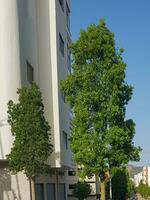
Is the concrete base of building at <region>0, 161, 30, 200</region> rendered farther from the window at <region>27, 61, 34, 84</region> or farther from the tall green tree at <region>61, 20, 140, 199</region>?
the window at <region>27, 61, 34, 84</region>

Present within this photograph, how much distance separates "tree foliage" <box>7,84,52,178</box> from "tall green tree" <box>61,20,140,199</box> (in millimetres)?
3152

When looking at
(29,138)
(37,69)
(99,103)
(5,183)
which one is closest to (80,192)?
(37,69)

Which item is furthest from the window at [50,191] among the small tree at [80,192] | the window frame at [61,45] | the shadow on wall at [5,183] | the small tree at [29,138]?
the small tree at [80,192]

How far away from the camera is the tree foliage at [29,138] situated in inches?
904

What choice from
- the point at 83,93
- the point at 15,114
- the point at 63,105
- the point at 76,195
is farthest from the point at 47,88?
A: the point at 76,195

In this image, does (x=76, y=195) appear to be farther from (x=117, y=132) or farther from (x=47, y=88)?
(x=117, y=132)

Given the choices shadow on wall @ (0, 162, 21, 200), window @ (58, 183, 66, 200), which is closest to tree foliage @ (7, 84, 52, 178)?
shadow on wall @ (0, 162, 21, 200)

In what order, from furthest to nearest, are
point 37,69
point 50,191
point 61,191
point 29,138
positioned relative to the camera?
point 61,191
point 50,191
point 37,69
point 29,138

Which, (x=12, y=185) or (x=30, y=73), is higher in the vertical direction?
(x=30, y=73)

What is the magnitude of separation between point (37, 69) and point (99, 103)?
6066 mm

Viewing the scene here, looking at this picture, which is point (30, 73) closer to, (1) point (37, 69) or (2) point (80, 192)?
(1) point (37, 69)

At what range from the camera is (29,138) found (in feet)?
75.4

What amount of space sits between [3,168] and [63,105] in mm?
9551

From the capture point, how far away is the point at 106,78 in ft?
85.6
